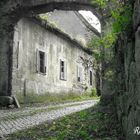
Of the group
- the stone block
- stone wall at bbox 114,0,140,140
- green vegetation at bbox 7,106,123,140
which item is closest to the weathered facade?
the stone block

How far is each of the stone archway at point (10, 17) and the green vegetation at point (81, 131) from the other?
677 cm

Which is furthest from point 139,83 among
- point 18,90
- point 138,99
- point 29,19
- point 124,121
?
point 29,19

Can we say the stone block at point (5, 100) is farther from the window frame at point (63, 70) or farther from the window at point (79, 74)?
the window at point (79, 74)

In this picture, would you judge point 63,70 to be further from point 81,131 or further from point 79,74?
point 81,131

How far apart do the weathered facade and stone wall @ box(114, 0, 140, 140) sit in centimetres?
674

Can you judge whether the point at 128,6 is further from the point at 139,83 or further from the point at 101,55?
the point at 101,55

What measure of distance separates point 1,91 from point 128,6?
995 centimetres

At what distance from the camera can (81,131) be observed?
585cm

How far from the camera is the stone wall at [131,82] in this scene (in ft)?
13.3

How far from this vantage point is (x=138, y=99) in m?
3.96

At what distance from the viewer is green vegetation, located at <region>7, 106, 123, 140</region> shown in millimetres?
5527

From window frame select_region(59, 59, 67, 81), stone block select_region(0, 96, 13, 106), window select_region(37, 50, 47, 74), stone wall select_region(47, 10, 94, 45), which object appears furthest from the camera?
stone wall select_region(47, 10, 94, 45)

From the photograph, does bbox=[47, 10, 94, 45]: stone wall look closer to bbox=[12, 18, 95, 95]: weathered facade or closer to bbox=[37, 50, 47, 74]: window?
bbox=[12, 18, 95, 95]: weathered facade

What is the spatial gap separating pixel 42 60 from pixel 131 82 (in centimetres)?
1400
